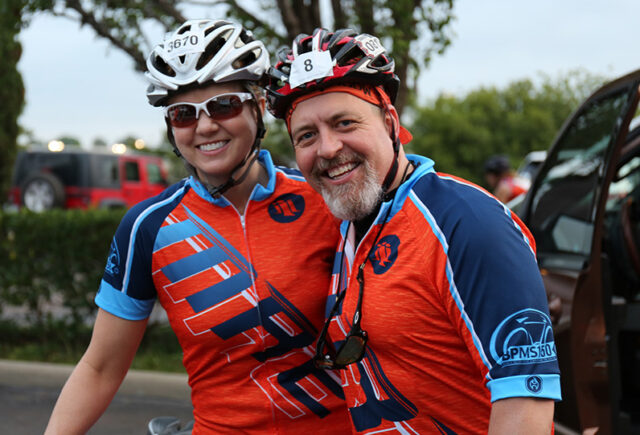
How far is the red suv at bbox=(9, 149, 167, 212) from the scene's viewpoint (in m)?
17.8

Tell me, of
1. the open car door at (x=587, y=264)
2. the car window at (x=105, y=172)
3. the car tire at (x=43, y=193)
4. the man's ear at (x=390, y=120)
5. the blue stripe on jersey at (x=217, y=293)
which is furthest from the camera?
the car window at (x=105, y=172)

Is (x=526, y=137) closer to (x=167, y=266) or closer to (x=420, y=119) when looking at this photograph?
(x=420, y=119)

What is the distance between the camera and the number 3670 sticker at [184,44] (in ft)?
7.41

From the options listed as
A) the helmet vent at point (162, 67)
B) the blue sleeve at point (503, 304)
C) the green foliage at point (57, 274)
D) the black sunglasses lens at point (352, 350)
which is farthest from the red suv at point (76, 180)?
the blue sleeve at point (503, 304)

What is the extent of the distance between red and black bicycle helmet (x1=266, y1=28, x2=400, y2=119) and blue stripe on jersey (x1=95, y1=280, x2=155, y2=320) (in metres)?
0.77

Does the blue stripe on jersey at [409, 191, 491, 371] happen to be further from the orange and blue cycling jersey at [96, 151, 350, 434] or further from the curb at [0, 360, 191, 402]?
the curb at [0, 360, 191, 402]

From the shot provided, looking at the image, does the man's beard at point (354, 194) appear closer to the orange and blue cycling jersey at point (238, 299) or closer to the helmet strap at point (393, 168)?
the helmet strap at point (393, 168)

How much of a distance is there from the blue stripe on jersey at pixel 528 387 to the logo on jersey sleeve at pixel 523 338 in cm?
4

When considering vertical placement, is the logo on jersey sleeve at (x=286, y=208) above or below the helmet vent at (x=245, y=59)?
below

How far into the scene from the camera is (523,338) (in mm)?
1476

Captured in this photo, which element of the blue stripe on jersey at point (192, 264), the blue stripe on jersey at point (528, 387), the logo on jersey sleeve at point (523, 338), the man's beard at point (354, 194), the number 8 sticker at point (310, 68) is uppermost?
the number 8 sticker at point (310, 68)

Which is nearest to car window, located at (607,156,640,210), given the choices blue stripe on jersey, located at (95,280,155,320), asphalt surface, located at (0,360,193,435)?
blue stripe on jersey, located at (95,280,155,320)

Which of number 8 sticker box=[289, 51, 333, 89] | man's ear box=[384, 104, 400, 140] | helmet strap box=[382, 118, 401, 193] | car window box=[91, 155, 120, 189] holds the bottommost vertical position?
helmet strap box=[382, 118, 401, 193]

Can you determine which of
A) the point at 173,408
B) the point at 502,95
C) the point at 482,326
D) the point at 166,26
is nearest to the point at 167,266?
the point at 482,326
